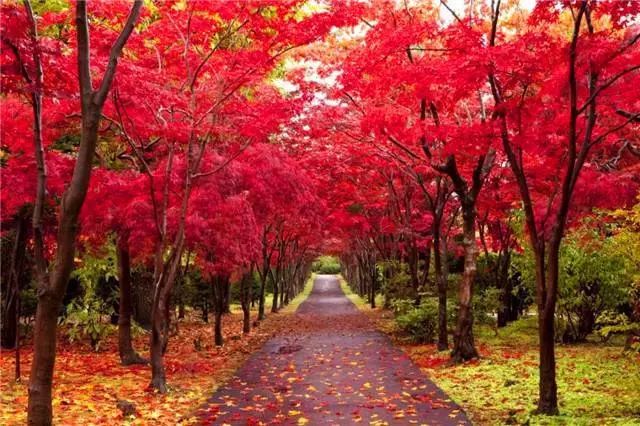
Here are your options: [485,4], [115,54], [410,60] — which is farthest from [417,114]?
[115,54]

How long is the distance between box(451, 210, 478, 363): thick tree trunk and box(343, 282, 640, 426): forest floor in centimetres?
32

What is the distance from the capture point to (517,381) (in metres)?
10.8

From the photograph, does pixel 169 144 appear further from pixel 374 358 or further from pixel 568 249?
pixel 568 249

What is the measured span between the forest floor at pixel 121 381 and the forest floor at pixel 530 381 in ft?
13.9

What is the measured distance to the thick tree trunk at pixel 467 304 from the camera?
13.4m

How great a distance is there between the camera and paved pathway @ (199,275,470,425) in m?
8.30

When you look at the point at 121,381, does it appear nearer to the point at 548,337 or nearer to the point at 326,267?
the point at 548,337

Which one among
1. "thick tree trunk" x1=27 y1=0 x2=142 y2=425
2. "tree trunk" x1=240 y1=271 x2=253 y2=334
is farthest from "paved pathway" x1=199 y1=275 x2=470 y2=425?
"tree trunk" x1=240 y1=271 x2=253 y2=334

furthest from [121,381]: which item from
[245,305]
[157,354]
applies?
[245,305]

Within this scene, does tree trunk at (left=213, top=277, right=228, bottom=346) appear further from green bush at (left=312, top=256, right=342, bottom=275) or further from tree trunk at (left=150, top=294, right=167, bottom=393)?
green bush at (left=312, top=256, right=342, bottom=275)

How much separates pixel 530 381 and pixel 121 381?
24.8 feet

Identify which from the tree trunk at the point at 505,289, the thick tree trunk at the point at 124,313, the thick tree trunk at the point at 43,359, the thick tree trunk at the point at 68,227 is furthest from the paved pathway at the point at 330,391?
the tree trunk at the point at 505,289

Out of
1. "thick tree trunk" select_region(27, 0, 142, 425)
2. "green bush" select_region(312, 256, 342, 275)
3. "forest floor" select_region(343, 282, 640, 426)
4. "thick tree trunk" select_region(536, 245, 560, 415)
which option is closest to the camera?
"thick tree trunk" select_region(27, 0, 142, 425)

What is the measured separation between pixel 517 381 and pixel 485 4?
7322 mm
